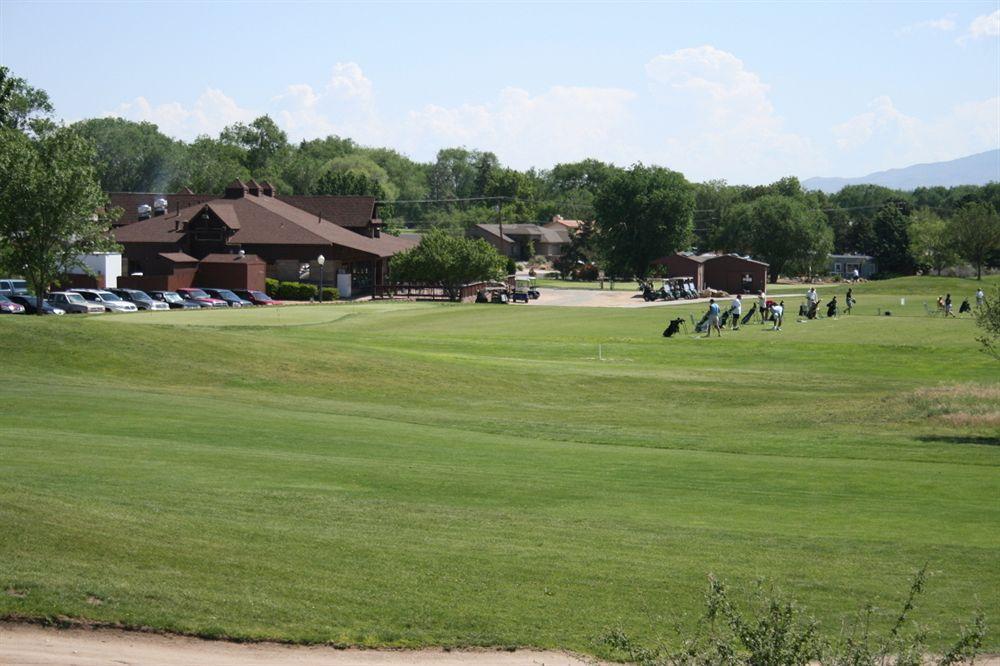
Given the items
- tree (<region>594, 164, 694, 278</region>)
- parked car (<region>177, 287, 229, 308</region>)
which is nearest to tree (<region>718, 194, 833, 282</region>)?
tree (<region>594, 164, 694, 278</region>)

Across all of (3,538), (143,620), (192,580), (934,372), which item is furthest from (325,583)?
(934,372)

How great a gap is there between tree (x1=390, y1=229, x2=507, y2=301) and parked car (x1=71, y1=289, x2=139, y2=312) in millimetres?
25815

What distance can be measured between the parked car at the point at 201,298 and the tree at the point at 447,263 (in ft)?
55.0

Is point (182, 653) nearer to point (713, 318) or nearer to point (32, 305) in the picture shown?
point (713, 318)

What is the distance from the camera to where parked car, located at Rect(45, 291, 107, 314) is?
72.1 metres

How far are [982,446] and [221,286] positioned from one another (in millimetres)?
73764

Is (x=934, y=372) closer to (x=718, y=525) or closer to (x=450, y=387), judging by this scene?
(x=450, y=387)

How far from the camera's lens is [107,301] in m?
74.9

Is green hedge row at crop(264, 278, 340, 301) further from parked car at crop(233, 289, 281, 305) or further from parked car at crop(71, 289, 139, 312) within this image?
parked car at crop(71, 289, 139, 312)

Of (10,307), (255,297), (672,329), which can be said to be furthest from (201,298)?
(672,329)

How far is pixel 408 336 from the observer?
58.3m

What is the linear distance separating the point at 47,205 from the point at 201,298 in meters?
20.1

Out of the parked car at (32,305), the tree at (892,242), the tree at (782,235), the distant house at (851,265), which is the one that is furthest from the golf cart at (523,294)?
the distant house at (851,265)

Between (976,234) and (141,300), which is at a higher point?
(976,234)
